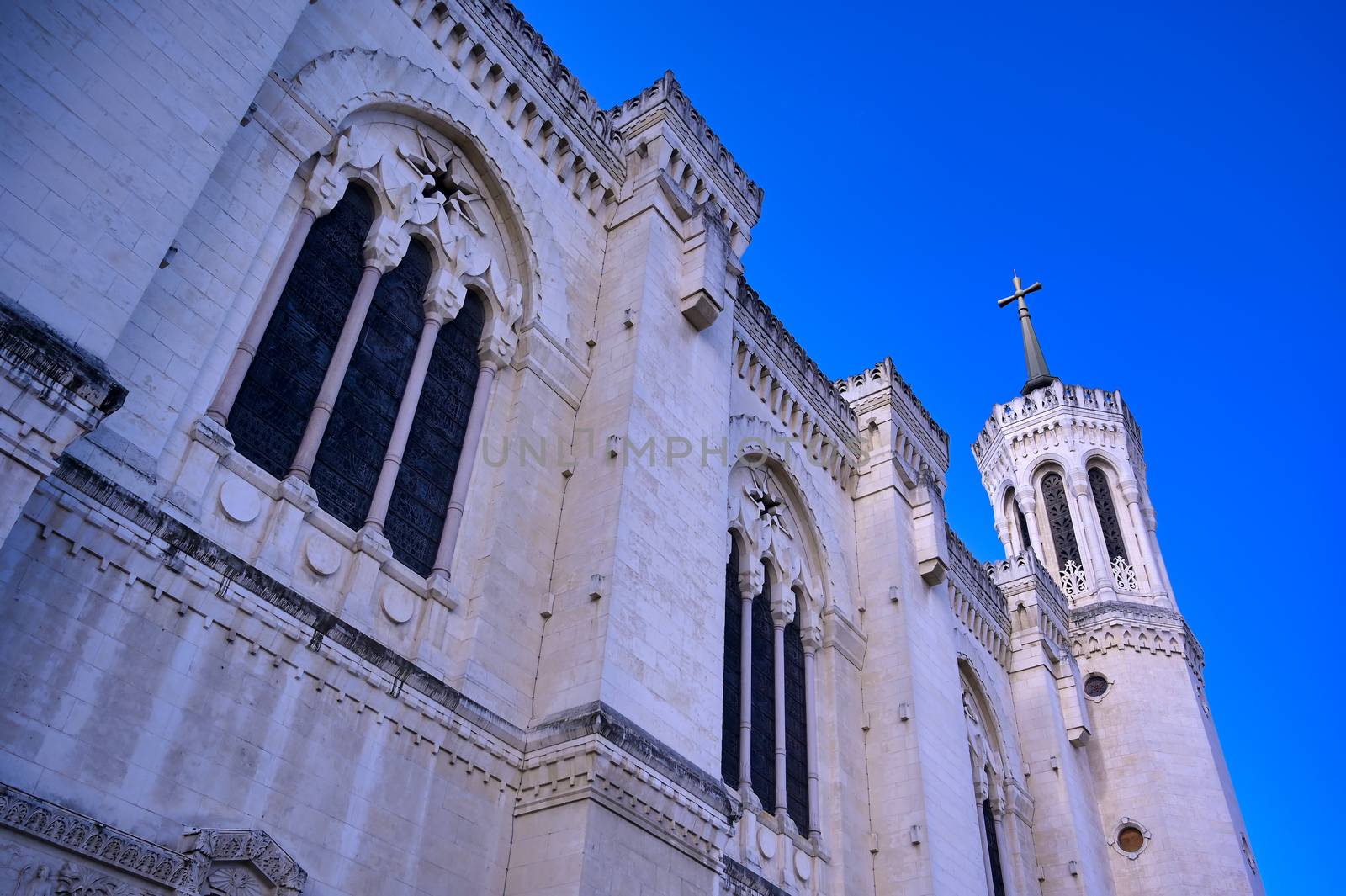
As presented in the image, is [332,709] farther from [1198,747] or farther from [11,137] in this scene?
[1198,747]

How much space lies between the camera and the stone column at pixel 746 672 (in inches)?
676

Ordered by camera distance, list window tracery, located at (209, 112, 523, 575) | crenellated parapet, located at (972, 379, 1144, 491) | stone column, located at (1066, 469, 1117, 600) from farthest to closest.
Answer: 1. crenellated parapet, located at (972, 379, 1144, 491)
2. stone column, located at (1066, 469, 1117, 600)
3. window tracery, located at (209, 112, 523, 575)

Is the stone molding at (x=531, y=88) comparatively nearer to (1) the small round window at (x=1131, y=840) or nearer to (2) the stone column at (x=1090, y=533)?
(1) the small round window at (x=1131, y=840)

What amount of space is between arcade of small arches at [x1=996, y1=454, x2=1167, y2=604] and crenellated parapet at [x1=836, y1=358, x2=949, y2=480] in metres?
11.8

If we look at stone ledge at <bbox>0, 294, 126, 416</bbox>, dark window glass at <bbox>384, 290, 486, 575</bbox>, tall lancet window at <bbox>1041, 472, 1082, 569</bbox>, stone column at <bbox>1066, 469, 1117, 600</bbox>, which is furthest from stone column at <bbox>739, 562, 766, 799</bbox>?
tall lancet window at <bbox>1041, 472, 1082, 569</bbox>

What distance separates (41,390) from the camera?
8.77 meters

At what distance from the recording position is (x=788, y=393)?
22.2 m

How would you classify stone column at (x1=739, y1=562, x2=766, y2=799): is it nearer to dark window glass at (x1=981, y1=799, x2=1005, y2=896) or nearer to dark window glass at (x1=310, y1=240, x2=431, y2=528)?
dark window glass at (x1=310, y1=240, x2=431, y2=528)

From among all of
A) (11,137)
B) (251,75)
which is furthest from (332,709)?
(251,75)

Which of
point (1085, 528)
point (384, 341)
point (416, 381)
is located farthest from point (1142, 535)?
point (384, 341)

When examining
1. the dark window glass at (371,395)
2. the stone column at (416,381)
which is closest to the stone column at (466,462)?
the stone column at (416,381)

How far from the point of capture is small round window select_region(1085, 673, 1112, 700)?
32500 millimetres

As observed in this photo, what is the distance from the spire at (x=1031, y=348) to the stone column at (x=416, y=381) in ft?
109

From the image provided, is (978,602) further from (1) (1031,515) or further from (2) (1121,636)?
(1) (1031,515)
